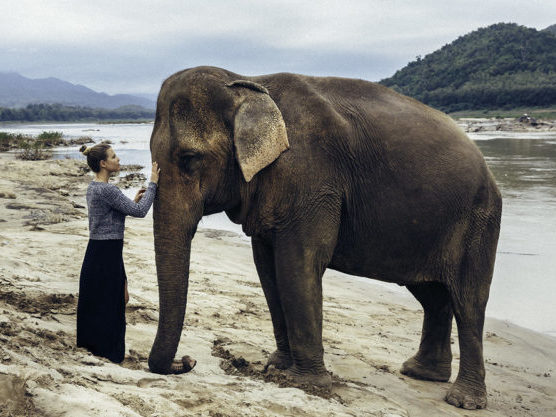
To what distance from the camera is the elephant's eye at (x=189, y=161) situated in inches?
175

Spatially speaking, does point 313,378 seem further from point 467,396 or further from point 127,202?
point 127,202

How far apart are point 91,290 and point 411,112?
2735 millimetres

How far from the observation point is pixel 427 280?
5078mm

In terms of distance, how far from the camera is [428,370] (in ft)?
18.4

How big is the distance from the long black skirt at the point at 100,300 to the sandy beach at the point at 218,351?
0.14 meters

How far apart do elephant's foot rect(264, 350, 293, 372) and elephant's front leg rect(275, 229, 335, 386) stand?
376 mm

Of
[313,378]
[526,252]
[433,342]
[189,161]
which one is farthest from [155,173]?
[526,252]

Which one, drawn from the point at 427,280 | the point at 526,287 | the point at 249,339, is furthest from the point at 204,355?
the point at 526,287

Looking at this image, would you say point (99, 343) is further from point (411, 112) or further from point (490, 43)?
point (490, 43)

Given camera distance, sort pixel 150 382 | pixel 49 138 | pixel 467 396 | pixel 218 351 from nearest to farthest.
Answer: pixel 150 382
pixel 467 396
pixel 218 351
pixel 49 138

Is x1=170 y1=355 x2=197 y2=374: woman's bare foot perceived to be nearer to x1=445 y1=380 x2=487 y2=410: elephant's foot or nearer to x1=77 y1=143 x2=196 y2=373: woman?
x1=77 y1=143 x2=196 y2=373: woman

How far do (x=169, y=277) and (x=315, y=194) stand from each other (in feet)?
3.84

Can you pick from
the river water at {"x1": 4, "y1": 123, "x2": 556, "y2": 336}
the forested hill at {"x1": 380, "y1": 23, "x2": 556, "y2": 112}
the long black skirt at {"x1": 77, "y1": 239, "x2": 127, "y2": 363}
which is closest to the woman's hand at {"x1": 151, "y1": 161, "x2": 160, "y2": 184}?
the long black skirt at {"x1": 77, "y1": 239, "x2": 127, "y2": 363}

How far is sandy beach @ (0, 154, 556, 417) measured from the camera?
11.6 feet
